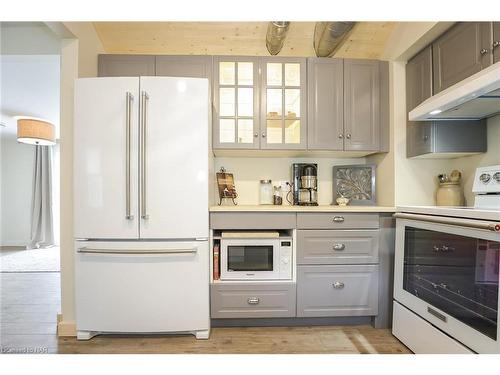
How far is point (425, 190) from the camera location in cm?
226

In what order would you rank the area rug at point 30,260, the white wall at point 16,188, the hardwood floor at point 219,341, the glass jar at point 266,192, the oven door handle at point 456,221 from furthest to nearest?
the white wall at point 16,188 → the area rug at point 30,260 → the glass jar at point 266,192 → the hardwood floor at point 219,341 → the oven door handle at point 456,221

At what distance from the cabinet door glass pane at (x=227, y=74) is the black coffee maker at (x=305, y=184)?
987 mm

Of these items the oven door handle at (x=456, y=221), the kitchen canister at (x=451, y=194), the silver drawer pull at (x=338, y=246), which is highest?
the kitchen canister at (x=451, y=194)

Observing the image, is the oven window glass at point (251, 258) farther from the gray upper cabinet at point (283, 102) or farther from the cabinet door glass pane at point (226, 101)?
the cabinet door glass pane at point (226, 101)

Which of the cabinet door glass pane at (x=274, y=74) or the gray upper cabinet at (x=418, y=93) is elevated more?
the cabinet door glass pane at (x=274, y=74)

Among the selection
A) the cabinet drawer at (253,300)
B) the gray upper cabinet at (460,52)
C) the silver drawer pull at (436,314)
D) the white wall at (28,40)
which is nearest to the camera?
the silver drawer pull at (436,314)

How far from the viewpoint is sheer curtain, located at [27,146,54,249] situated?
5414 millimetres

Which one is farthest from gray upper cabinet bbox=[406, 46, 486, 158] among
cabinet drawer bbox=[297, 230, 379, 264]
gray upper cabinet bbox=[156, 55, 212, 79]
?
gray upper cabinet bbox=[156, 55, 212, 79]

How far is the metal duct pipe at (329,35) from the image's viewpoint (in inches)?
75.7

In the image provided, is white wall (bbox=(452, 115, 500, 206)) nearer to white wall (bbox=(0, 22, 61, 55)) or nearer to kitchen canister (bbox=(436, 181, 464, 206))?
kitchen canister (bbox=(436, 181, 464, 206))

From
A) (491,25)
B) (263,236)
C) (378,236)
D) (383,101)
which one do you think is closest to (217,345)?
(263,236)

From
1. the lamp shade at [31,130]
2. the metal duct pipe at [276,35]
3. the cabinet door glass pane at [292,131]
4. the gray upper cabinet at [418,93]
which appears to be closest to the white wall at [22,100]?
the lamp shade at [31,130]

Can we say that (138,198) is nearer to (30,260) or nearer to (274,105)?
(274,105)

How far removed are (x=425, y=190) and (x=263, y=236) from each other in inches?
58.7
